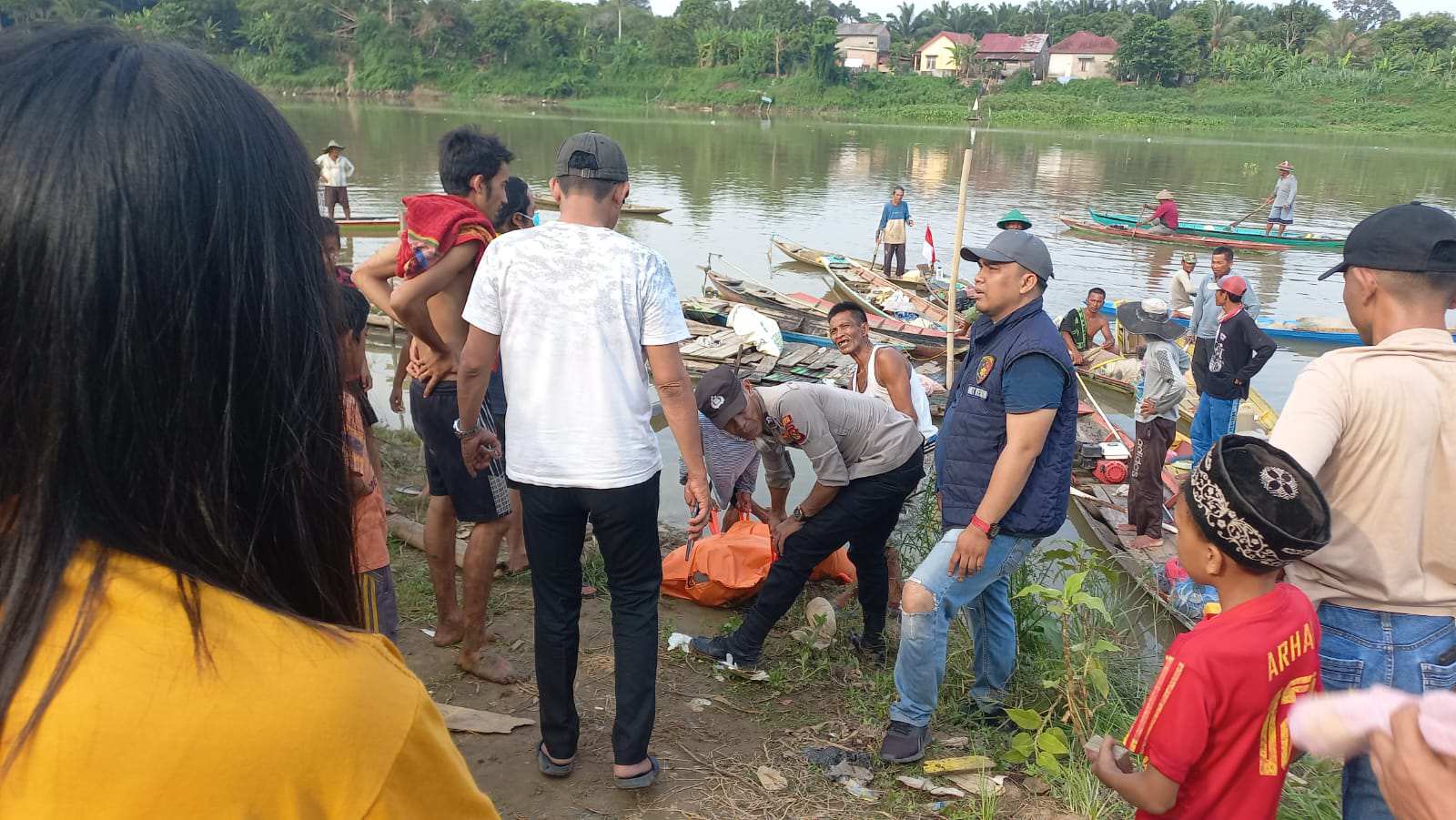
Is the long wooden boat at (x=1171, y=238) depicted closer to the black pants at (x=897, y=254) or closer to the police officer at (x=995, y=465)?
the black pants at (x=897, y=254)

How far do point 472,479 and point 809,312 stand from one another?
30.3 feet

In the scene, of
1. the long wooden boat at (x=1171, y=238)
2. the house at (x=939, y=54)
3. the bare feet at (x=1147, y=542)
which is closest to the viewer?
the bare feet at (x=1147, y=542)

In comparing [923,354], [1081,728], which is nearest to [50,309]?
[1081,728]

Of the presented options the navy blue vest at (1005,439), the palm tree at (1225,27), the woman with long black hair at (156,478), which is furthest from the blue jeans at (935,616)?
the palm tree at (1225,27)

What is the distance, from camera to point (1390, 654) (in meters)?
2.30

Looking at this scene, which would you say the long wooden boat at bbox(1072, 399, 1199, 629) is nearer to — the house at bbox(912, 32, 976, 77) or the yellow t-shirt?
the yellow t-shirt

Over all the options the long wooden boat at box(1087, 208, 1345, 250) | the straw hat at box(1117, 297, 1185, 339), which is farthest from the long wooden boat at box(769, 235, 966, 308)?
the long wooden boat at box(1087, 208, 1345, 250)

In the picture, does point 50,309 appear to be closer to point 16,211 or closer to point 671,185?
point 16,211

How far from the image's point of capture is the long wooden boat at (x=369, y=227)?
16625 mm

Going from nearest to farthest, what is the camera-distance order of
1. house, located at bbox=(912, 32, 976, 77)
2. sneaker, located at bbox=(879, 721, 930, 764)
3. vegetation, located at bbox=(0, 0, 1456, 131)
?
sneaker, located at bbox=(879, 721, 930, 764), vegetation, located at bbox=(0, 0, 1456, 131), house, located at bbox=(912, 32, 976, 77)

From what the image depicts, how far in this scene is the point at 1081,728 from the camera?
344 cm

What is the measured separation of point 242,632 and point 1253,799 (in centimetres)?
238

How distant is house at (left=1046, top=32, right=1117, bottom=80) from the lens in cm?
6306

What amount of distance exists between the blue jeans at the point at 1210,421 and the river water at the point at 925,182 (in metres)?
3.97
